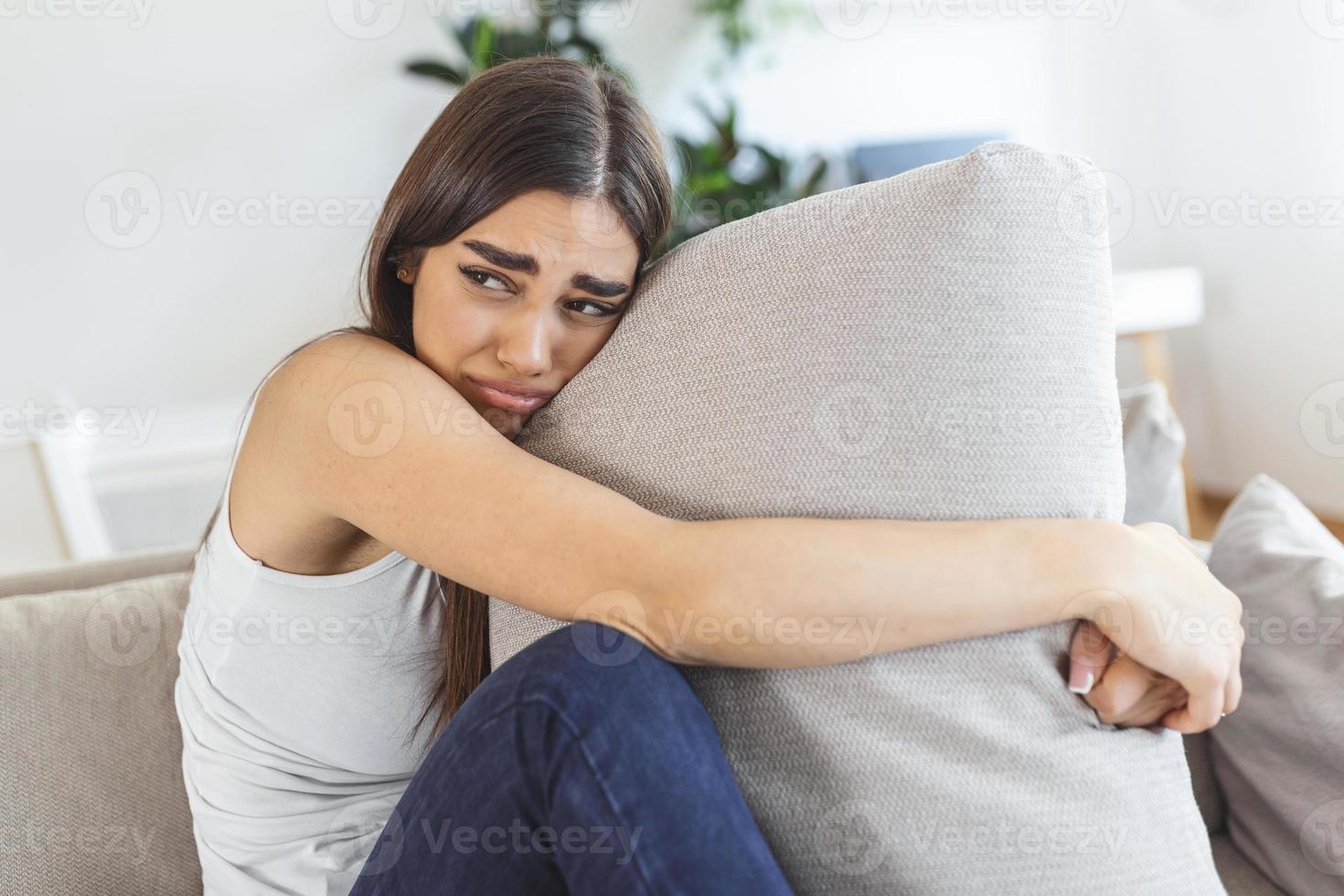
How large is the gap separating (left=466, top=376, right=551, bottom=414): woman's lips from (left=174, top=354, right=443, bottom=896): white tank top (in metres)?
0.18

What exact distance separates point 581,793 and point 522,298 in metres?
0.49

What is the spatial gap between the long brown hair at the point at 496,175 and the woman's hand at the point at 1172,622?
52 centimetres

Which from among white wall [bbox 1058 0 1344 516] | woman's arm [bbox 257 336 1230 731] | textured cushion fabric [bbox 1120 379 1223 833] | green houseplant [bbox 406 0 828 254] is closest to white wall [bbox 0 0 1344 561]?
white wall [bbox 1058 0 1344 516]

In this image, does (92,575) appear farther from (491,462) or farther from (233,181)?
(233,181)

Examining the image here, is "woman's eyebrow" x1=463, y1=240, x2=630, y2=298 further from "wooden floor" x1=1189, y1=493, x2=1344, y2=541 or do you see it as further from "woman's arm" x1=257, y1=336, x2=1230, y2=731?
"wooden floor" x1=1189, y1=493, x2=1344, y2=541

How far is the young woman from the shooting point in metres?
0.71

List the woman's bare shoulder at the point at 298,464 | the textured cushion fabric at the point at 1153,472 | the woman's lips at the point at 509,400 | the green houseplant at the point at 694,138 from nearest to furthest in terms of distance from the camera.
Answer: the woman's bare shoulder at the point at 298,464, the woman's lips at the point at 509,400, the textured cushion fabric at the point at 1153,472, the green houseplant at the point at 694,138

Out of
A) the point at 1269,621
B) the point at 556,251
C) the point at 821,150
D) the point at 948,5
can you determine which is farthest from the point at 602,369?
the point at 948,5

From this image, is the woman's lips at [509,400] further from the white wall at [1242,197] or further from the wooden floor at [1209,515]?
the wooden floor at [1209,515]

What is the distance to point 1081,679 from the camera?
765 mm

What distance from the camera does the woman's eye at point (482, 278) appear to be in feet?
3.23

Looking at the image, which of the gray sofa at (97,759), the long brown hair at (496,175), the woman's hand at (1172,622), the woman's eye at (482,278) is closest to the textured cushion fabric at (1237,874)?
the gray sofa at (97,759)

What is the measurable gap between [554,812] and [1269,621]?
83cm

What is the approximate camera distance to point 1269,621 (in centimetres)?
112
